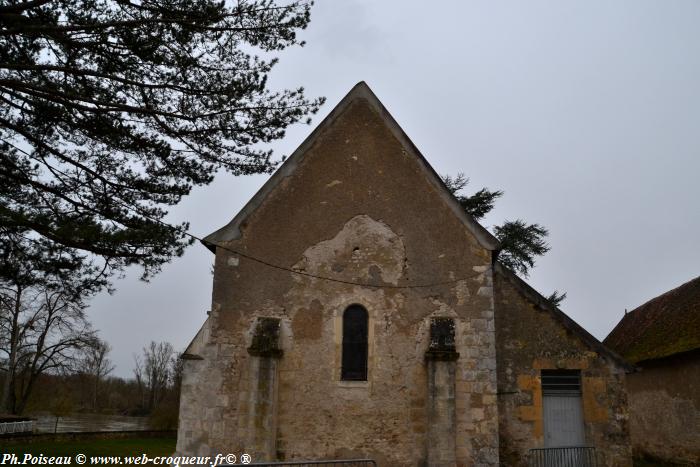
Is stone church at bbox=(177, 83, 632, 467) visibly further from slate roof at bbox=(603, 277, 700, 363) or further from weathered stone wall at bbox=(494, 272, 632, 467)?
slate roof at bbox=(603, 277, 700, 363)

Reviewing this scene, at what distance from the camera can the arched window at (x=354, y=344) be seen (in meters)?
11.1

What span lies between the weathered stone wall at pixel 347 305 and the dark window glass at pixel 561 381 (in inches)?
70.4

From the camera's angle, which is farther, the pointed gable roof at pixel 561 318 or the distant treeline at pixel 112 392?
the distant treeline at pixel 112 392

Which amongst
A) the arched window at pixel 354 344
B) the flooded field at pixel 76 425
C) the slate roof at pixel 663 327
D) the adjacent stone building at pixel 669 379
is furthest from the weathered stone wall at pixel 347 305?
the flooded field at pixel 76 425

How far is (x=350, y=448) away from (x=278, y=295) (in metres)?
3.33

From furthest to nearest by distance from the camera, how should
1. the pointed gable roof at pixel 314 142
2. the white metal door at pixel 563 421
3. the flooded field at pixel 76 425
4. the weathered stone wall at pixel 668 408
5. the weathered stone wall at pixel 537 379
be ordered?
the flooded field at pixel 76 425, the weathered stone wall at pixel 668 408, the pointed gable roof at pixel 314 142, the white metal door at pixel 563 421, the weathered stone wall at pixel 537 379

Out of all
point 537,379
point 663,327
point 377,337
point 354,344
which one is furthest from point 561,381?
point 663,327

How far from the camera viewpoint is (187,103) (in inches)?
388

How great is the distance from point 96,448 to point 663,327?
79.4ft

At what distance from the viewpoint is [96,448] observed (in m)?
24.4

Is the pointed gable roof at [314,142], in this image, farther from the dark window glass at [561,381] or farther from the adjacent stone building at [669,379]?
the adjacent stone building at [669,379]

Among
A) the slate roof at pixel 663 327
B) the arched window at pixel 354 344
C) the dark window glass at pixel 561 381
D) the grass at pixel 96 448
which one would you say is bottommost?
the grass at pixel 96 448

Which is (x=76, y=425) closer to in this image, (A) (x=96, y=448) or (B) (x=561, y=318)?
(A) (x=96, y=448)

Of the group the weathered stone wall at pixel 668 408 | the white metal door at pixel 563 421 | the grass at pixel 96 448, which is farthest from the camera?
the grass at pixel 96 448
